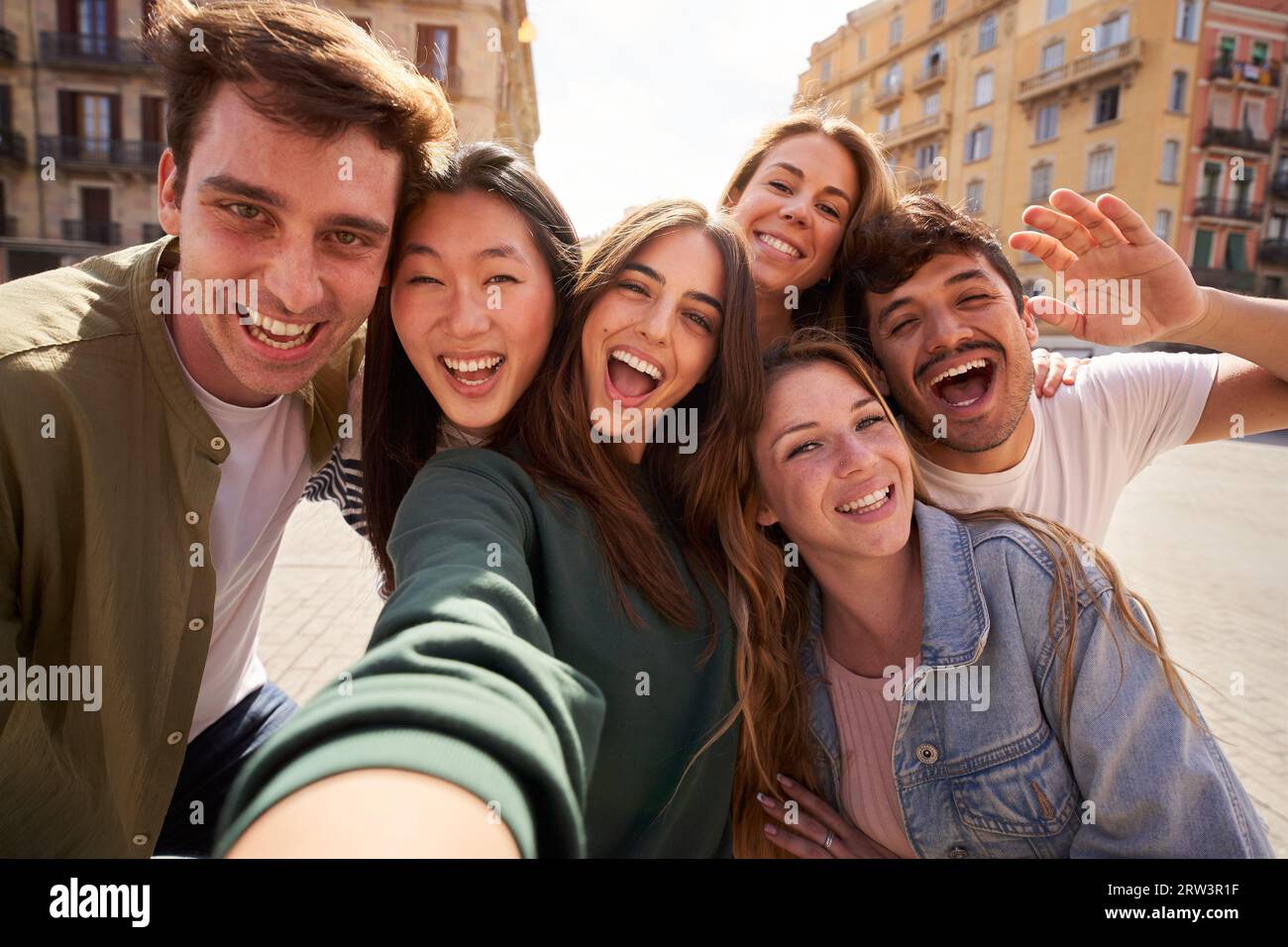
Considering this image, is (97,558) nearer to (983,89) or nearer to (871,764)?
(871,764)

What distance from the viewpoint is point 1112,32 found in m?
27.6

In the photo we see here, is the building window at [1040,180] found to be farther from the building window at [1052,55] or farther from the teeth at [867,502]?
the teeth at [867,502]

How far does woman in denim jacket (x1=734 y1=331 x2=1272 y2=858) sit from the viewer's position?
160 centimetres

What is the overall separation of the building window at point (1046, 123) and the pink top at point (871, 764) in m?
34.5

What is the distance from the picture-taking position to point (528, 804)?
35.2 inches

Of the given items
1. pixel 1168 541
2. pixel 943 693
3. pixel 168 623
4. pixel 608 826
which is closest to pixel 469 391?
pixel 168 623

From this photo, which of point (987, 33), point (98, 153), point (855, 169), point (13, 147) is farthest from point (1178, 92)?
point (13, 147)

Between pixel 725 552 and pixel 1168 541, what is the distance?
8.90 metres

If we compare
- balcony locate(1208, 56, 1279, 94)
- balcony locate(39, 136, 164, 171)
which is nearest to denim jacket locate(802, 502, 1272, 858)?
balcony locate(39, 136, 164, 171)

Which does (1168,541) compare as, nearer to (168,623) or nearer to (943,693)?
(943,693)

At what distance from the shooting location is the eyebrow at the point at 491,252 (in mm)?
1982

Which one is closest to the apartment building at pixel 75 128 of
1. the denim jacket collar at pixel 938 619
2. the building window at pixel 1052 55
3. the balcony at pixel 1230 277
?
the building window at pixel 1052 55

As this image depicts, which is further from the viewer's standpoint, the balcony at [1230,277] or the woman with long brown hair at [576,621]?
the balcony at [1230,277]

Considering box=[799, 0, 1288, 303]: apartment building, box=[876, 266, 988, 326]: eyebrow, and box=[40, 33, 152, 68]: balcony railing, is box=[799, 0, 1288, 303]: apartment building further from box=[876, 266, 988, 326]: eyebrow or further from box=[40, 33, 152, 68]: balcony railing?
box=[40, 33, 152, 68]: balcony railing
